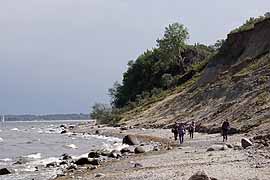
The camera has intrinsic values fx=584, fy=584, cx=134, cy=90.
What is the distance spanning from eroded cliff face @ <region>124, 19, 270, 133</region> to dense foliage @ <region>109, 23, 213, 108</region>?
2592cm

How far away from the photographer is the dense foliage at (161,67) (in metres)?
135

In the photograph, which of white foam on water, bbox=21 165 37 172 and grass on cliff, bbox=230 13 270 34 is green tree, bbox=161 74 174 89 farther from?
white foam on water, bbox=21 165 37 172

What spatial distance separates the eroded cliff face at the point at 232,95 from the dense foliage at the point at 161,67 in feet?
85.0

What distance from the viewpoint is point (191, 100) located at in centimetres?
8369

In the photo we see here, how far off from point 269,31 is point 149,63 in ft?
259

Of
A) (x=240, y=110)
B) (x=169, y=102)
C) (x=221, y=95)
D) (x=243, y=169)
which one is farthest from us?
(x=169, y=102)

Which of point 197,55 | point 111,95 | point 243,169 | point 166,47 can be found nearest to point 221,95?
point 243,169

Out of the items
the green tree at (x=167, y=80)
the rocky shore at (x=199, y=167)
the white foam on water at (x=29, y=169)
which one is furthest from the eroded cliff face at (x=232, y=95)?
the green tree at (x=167, y=80)

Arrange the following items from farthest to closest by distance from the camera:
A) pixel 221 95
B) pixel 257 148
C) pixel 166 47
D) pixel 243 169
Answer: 1. pixel 166 47
2. pixel 221 95
3. pixel 257 148
4. pixel 243 169

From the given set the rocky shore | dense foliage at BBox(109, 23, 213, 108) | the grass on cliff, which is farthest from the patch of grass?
the rocky shore

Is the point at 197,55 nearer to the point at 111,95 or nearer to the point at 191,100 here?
the point at 111,95

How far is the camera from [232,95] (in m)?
69.4

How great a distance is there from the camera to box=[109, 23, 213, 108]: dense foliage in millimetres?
134625

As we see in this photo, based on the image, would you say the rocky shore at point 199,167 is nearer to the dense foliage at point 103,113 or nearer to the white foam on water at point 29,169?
the white foam on water at point 29,169
